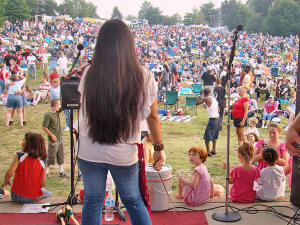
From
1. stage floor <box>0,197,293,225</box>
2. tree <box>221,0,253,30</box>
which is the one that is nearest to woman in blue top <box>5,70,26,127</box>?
stage floor <box>0,197,293,225</box>

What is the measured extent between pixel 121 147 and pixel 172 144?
647 cm

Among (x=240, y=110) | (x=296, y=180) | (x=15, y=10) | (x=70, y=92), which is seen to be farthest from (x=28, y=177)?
(x=15, y=10)

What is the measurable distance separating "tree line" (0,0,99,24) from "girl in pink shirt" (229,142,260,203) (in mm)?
53211

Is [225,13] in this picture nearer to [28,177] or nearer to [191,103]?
[191,103]

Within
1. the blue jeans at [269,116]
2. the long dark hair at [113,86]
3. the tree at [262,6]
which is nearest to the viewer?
the long dark hair at [113,86]

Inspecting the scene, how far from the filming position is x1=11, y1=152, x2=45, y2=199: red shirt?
369cm

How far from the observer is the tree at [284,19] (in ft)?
202

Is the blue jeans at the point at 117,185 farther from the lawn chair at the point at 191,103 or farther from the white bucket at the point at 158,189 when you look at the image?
the lawn chair at the point at 191,103

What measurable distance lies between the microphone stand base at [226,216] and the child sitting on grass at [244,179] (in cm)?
42

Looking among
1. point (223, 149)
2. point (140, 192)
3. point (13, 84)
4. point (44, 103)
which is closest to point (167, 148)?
point (223, 149)

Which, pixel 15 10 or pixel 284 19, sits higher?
pixel 15 10

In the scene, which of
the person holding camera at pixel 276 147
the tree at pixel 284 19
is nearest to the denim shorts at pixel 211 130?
the person holding camera at pixel 276 147

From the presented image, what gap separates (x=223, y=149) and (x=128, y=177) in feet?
20.6

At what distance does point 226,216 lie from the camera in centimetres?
336
